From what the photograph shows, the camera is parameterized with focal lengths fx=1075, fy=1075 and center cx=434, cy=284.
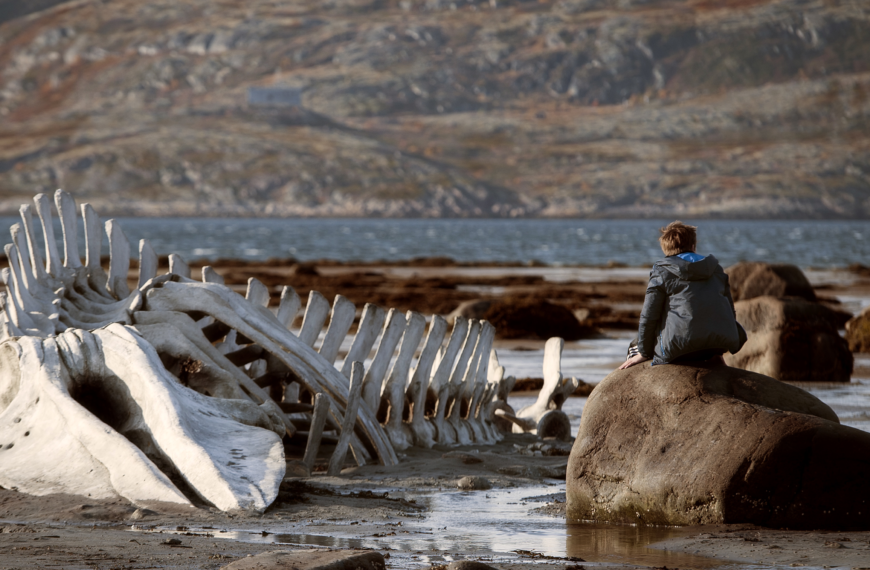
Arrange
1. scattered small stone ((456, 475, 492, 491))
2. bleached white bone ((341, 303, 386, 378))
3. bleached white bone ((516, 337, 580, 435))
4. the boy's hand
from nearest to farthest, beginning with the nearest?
the boy's hand, scattered small stone ((456, 475, 492, 491)), bleached white bone ((341, 303, 386, 378)), bleached white bone ((516, 337, 580, 435))

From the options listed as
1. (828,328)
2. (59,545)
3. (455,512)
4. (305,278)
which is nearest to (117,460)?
(59,545)

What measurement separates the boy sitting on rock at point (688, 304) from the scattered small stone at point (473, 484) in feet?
4.75

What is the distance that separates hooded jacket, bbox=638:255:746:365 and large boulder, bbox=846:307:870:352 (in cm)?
1166

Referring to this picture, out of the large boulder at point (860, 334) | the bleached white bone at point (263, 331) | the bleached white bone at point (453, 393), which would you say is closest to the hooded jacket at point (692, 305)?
the bleached white bone at point (263, 331)

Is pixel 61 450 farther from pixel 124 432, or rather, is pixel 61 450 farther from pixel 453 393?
pixel 453 393

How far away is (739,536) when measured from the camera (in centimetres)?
511

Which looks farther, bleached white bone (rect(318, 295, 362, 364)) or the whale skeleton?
bleached white bone (rect(318, 295, 362, 364))

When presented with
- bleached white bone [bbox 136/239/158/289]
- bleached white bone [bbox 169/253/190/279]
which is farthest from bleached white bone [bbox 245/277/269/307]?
bleached white bone [bbox 136/239/158/289]

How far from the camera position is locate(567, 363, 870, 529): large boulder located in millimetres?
5250

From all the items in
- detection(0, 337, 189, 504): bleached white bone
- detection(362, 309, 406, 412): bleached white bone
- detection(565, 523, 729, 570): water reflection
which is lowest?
detection(565, 523, 729, 570): water reflection

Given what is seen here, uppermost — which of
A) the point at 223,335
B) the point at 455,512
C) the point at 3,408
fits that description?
the point at 223,335

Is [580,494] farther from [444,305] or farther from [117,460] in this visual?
[444,305]

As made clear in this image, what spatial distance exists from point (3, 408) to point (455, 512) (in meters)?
2.54

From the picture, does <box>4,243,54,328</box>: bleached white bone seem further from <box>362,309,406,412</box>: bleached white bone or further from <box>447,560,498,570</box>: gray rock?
<box>447,560,498,570</box>: gray rock
